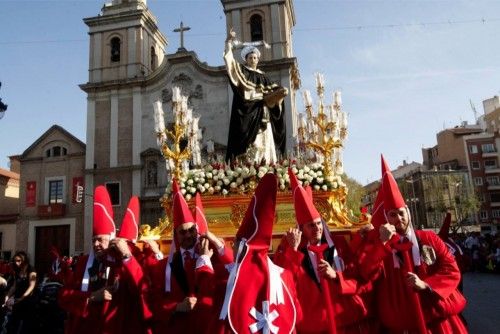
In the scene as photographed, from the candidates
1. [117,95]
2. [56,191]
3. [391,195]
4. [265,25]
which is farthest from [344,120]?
[56,191]

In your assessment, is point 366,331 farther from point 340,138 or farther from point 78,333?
point 340,138

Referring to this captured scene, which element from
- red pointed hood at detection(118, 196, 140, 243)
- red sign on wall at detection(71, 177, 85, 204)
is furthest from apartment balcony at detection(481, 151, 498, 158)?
red pointed hood at detection(118, 196, 140, 243)

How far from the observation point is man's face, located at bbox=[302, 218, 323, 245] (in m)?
3.75

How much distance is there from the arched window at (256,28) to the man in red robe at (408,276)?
95.5 ft

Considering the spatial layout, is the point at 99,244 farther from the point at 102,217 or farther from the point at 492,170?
the point at 492,170

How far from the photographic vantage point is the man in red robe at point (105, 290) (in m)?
3.72

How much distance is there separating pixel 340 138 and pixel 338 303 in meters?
6.43

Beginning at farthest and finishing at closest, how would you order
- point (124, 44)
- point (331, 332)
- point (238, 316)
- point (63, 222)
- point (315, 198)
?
point (124, 44), point (63, 222), point (315, 198), point (331, 332), point (238, 316)

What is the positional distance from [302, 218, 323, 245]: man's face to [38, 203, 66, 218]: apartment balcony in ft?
97.3

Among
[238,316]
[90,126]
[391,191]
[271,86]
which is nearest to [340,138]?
[271,86]

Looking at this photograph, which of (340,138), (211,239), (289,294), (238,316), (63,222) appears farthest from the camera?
(63,222)

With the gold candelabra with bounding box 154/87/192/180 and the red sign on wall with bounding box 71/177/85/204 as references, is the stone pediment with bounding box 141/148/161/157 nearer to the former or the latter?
the red sign on wall with bounding box 71/177/85/204

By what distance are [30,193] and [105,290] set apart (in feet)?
102

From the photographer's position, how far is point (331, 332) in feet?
10.8
